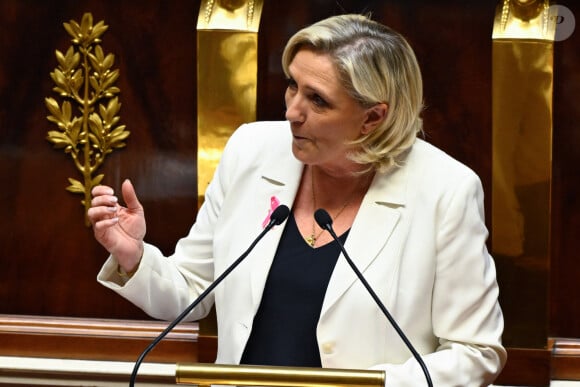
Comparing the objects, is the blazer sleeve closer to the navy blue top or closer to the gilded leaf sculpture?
the navy blue top

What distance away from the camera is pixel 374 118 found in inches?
70.5

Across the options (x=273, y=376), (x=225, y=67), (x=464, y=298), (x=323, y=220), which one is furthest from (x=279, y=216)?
(x=225, y=67)

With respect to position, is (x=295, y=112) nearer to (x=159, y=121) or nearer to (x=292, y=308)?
(x=292, y=308)

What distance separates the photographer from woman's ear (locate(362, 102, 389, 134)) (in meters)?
1.78

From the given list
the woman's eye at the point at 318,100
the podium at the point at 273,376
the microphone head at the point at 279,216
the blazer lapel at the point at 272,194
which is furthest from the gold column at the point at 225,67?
the podium at the point at 273,376

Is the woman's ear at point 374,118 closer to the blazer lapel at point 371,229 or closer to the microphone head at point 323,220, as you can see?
the blazer lapel at point 371,229

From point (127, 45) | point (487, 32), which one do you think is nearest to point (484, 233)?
point (487, 32)

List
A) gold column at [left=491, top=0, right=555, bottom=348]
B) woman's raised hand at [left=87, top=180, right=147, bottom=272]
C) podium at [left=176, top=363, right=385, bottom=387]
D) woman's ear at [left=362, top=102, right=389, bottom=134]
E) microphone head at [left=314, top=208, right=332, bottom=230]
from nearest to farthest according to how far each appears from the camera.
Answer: podium at [left=176, top=363, right=385, bottom=387], microphone head at [left=314, top=208, right=332, bottom=230], woman's raised hand at [left=87, top=180, right=147, bottom=272], woman's ear at [left=362, top=102, right=389, bottom=134], gold column at [left=491, top=0, right=555, bottom=348]

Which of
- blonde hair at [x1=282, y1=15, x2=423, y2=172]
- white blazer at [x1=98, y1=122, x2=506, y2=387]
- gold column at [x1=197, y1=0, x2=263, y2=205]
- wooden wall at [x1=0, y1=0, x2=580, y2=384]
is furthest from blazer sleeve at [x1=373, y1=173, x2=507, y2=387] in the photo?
gold column at [x1=197, y1=0, x2=263, y2=205]

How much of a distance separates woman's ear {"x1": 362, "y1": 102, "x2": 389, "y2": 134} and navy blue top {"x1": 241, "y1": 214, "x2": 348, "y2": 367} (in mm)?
154

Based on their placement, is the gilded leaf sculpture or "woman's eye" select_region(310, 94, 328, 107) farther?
the gilded leaf sculpture

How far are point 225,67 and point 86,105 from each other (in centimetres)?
32

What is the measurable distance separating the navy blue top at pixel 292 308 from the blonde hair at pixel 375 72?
14cm

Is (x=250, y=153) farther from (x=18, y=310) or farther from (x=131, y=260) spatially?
(x=18, y=310)
